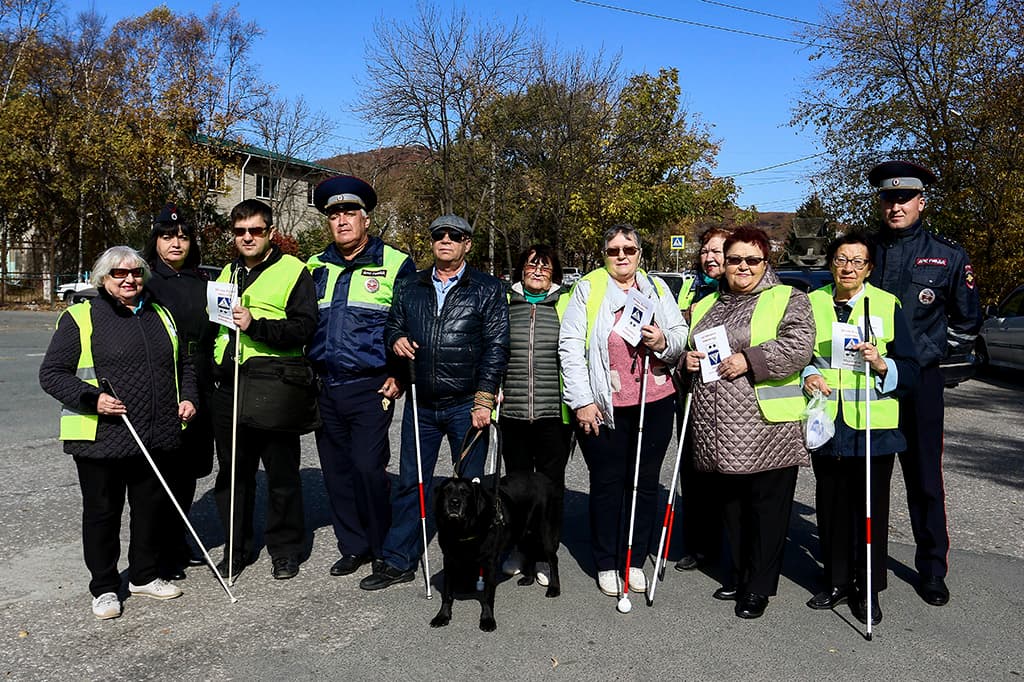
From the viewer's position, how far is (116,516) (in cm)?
449

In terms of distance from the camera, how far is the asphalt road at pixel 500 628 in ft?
12.7

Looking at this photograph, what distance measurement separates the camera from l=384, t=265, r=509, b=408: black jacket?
4867 millimetres

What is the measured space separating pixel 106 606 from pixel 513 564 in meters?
2.26

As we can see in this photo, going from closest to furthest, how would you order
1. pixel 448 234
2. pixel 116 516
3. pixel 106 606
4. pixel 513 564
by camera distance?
pixel 106 606 < pixel 116 516 < pixel 448 234 < pixel 513 564

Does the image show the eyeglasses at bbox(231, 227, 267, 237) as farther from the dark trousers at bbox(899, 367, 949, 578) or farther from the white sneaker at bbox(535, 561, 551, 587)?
the dark trousers at bbox(899, 367, 949, 578)

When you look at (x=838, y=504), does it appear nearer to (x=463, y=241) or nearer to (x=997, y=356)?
(x=463, y=241)

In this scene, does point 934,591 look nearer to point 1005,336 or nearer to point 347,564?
point 347,564

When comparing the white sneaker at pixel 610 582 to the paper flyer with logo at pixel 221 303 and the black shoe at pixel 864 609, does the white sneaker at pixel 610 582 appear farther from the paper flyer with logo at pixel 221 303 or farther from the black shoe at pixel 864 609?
the paper flyer with logo at pixel 221 303

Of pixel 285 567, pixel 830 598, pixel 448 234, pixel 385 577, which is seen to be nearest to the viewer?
pixel 830 598

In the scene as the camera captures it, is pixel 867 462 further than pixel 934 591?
No

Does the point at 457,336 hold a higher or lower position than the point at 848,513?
higher

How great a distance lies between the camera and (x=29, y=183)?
96.5ft

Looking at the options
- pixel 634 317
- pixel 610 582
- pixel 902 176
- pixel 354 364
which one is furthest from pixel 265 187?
pixel 902 176

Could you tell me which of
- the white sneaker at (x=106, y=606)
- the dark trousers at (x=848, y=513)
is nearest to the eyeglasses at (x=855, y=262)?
the dark trousers at (x=848, y=513)
